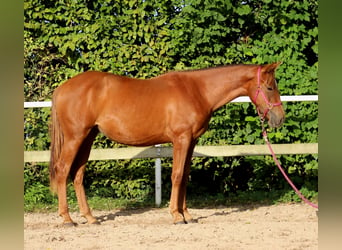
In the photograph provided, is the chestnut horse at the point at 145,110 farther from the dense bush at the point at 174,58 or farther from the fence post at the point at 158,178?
the dense bush at the point at 174,58

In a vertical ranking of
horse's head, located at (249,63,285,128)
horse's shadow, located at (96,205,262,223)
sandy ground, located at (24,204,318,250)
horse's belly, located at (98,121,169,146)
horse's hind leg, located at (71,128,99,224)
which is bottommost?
horse's shadow, located at (96,205,262,223)

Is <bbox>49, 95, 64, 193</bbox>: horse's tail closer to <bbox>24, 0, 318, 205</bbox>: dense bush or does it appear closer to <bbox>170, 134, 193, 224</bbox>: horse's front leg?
<bbox>170, 134, 193, 224</bbox>: horse's front leg

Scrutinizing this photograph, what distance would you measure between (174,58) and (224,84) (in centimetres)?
222

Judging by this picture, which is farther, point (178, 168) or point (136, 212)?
point (136, 212)

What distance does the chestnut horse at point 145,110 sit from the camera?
528cm

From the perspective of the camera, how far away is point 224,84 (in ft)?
17.9

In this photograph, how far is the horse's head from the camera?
5289mm

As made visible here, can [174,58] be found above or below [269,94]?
above

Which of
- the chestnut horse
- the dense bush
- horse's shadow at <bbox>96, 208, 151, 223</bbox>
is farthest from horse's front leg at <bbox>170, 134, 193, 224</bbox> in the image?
the dense bush

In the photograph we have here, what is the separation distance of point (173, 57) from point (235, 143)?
1.61 meters

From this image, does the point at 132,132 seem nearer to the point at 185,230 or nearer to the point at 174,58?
the point at 185,230

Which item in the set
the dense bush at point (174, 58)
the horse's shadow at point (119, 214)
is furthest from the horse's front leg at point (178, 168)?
the dense bush at point (174, 58)

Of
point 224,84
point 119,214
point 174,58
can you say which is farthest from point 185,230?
point 174,58
